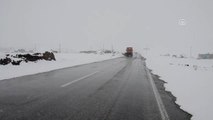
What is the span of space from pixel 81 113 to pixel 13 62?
15.4 metres

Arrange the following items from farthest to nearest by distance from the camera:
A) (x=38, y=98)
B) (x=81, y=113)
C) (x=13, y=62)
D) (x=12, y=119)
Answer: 1. (x=13, y=62)
2. (x=38, y=98)
3. (x=81, y=113)
4. (x=12, y=119)

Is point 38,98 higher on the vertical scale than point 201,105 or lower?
higher

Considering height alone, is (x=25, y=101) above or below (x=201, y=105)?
above

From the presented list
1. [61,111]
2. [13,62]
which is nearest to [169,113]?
[61,111]

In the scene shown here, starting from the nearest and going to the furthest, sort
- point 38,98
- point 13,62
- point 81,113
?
point 81,113, point 38,98, point 13,62

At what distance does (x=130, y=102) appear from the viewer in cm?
661

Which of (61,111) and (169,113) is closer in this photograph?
(61,111)

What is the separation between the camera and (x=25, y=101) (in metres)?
5.98

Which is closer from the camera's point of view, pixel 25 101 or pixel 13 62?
pixel 25 101

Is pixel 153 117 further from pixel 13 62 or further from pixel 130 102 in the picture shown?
pixel 13 62

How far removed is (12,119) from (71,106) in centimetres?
164

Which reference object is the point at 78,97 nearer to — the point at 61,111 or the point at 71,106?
the point at 71,106

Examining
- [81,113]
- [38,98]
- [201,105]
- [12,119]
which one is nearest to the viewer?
[12,119]

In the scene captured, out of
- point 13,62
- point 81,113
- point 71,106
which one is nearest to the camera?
point 81,113
